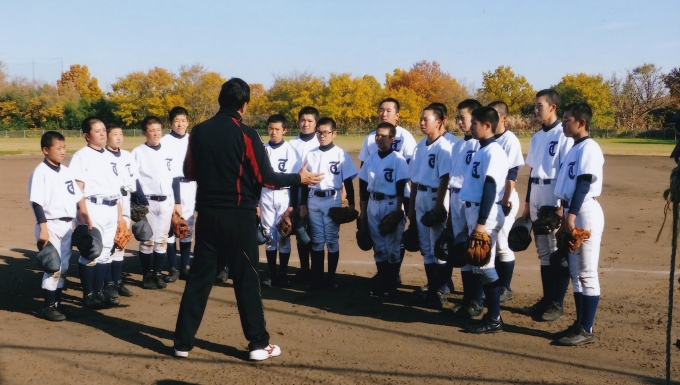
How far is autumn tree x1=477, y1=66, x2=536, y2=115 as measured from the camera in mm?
72438

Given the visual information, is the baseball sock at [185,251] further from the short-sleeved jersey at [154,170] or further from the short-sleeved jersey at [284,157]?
the short-sleeved jersey at [284,157]

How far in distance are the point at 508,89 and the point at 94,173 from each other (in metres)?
72.1

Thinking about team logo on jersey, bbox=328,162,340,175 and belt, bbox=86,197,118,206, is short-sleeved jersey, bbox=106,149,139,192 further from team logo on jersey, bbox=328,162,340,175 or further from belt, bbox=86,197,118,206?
team logo on jersey, bbox=328,162,340,175

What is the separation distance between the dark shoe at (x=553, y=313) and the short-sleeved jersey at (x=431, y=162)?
1683 millimetres

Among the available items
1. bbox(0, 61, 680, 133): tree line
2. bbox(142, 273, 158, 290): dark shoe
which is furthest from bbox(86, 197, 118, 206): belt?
bbox(0, 61, 680, 133): tree line

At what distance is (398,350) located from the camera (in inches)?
199

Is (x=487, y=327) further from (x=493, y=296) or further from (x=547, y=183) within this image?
(x=547, y=183)

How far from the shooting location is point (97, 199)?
642 cm

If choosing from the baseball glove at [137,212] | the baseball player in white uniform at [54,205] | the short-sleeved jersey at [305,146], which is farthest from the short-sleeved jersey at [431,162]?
the baseball player in white uniform at [54,205]

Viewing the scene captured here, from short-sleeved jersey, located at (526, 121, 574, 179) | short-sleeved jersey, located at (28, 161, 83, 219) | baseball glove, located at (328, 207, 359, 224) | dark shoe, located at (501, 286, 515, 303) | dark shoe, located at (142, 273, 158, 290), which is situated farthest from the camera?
dark shoe, located at (142, 273, 158, 290)

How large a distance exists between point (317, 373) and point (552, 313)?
2672 mm

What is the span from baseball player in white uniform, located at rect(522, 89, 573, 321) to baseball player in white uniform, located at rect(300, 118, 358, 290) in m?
2.07

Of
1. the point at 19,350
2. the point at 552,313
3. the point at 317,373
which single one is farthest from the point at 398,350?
the point at 19,350

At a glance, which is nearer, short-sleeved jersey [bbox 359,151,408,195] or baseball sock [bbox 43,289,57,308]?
baseball sock [bbox 43,289,57,308]
